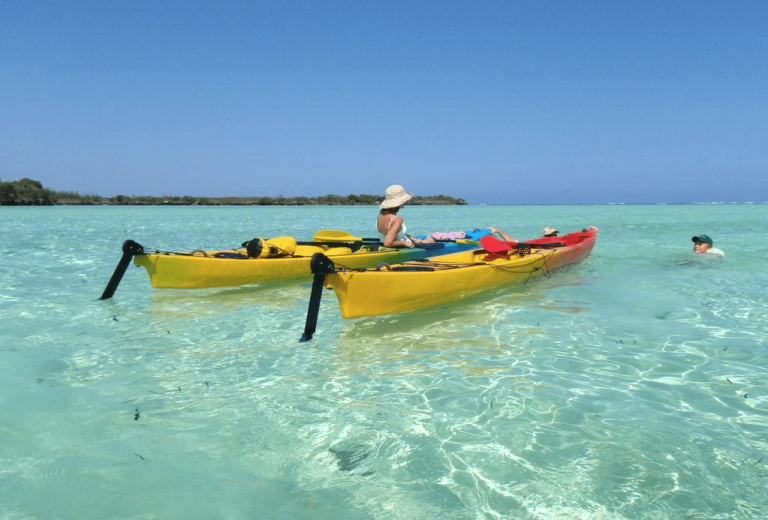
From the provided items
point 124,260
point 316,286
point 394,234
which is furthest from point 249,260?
point 316,286

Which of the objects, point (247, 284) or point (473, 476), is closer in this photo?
point (473, 476)

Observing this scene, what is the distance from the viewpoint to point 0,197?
61.7 meters

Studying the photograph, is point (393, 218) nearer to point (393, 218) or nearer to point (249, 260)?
point (393, 218)

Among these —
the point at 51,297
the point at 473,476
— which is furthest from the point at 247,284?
the point at 473,476

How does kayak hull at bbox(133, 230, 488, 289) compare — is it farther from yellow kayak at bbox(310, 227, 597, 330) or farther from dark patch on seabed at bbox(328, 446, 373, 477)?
dark patch on seabed at bbox(328, 446, 373, 477)

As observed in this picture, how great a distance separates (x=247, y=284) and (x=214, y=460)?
6.01 m

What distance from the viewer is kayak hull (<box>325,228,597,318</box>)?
6.02m

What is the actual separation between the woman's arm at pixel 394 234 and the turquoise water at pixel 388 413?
2183 mm

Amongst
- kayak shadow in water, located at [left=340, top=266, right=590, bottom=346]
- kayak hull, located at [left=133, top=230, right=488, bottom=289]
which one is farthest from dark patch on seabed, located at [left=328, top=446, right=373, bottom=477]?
kayak hull, located at [left=133, top=230, right=488, bottom=289]

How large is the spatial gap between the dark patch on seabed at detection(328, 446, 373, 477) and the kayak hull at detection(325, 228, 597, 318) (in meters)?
2.67

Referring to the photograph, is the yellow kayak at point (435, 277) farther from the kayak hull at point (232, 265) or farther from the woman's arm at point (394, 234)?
the kayak hull at point (232, 265)

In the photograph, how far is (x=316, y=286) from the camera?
18.8 feet

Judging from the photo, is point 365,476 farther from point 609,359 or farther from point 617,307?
point 617,307

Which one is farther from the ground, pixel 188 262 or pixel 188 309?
pixel 188 262
